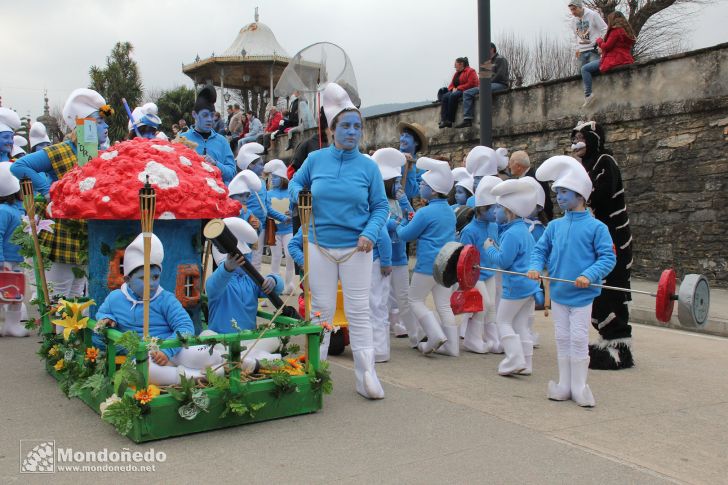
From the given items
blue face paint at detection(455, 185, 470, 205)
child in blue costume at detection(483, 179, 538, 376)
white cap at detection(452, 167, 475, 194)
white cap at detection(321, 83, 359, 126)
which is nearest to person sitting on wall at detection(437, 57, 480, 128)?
white cap at detection(452, 167, 475, 194)

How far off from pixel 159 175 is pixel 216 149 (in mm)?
2559

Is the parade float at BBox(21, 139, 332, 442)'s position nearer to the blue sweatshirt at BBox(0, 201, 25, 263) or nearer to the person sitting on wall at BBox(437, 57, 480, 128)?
the blue sweatshirt at BBox(0, 201, 25, 263)

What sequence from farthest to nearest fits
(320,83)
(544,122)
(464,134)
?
(464,134) → (544,122) → (320,83)

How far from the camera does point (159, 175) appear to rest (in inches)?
211

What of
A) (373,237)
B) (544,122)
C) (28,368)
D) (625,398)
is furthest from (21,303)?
(544,122)

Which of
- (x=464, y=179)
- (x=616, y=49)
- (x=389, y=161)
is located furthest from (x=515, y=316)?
(x=616, y=49)

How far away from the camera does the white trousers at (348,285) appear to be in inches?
217

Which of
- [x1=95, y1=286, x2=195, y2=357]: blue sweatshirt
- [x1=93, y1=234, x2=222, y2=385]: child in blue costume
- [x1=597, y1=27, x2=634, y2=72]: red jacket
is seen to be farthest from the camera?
[x1=597, y1=27, x2=634, y2=72]: red jacket

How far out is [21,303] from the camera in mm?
7984

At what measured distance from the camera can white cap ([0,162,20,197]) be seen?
7785 millimetres

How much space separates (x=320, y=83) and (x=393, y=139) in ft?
36.3

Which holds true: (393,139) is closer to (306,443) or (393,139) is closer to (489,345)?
(489,345)

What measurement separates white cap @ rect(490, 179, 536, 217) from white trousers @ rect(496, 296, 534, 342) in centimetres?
76

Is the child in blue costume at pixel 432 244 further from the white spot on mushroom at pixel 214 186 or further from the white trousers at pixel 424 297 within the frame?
the white spot on mushroom at pixel 214 186
